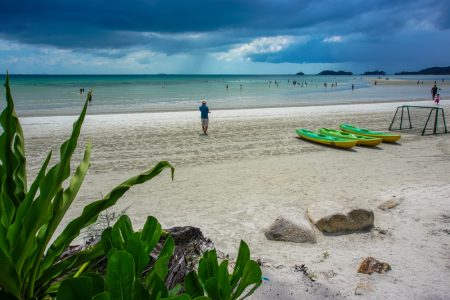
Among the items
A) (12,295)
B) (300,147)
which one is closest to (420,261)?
(12,295)

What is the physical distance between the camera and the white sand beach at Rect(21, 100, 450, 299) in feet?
11.9

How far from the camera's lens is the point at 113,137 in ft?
41.2

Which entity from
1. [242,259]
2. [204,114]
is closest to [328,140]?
[204,114]

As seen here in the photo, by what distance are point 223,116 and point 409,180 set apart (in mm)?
12209

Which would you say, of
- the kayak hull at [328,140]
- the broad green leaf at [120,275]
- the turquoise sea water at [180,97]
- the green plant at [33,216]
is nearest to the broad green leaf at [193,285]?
the broad green leaf at [120,275]

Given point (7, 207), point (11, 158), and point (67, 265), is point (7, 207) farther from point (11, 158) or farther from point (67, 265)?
point (67, 265)

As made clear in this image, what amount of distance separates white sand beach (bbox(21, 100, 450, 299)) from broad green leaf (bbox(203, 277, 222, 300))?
80.7 inches

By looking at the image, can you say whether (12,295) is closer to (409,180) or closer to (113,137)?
(409,180)

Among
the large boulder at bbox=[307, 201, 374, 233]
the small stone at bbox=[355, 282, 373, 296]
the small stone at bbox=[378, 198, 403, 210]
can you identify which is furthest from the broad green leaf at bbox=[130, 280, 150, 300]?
the small stone at bbox=[378, 198, 403, 210]

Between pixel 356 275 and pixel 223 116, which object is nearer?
pixel 356 275

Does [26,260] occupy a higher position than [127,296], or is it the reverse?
[127,296]

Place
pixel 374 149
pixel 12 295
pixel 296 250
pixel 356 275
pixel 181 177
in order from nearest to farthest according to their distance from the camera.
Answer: pixel 12 295, pixel 356 275, pixel 296 250, pixel 181 177, pixel 374 149

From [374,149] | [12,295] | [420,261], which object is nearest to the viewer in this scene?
[12,295]

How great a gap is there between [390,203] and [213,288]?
16.9 feet
